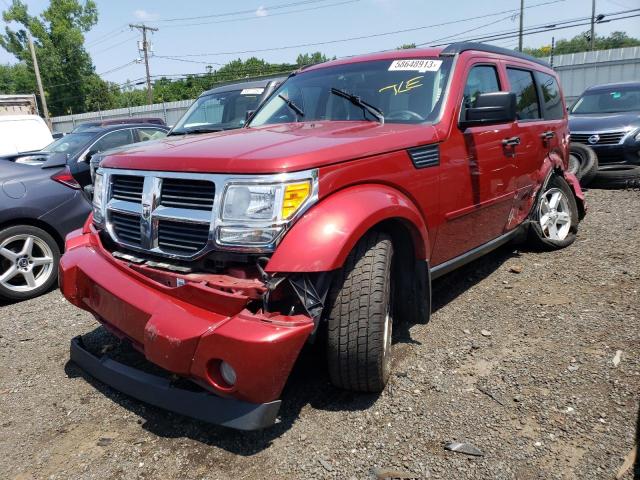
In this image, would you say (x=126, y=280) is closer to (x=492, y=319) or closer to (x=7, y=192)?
(x=492, y=319)

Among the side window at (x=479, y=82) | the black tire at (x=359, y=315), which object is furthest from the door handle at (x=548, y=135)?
the black tire at (x=359, y=315)

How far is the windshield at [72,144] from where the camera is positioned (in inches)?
255

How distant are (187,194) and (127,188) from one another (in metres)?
0.54

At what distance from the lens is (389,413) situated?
260 cm

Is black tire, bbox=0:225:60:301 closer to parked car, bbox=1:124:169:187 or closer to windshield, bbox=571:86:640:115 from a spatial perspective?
parked car, bbox=1:124:169:187

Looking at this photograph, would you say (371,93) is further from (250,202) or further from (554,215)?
(554,215)

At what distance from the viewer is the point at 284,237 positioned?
7.23 ft

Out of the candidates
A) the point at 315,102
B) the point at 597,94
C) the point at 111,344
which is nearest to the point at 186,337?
the point at 111,344

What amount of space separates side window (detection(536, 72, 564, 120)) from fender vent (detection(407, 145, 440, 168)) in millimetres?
2385

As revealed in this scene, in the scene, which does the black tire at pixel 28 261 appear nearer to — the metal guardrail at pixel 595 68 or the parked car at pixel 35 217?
the parked car at pixel 35 217

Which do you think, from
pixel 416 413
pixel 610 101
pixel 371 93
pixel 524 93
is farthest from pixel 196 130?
pixel 610 101

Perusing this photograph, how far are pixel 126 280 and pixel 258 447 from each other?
1.06 metres

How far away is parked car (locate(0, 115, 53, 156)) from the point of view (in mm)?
8820

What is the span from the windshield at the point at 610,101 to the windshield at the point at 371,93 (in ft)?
25.3
